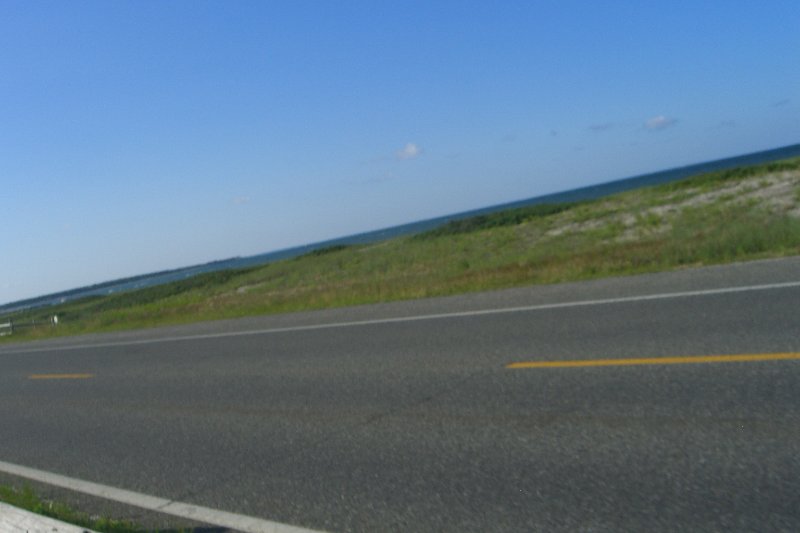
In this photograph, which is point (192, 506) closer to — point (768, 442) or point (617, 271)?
point (768, 442)

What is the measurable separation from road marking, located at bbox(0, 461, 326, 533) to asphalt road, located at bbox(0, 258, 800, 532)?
0.12 m

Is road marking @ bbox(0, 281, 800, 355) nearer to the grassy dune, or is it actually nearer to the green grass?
the grassy dune

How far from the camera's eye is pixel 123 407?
35.3 ft

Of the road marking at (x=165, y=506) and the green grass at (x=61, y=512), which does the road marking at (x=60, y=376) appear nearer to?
the road marking at (x=165, y=506)

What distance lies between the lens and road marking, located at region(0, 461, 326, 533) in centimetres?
536

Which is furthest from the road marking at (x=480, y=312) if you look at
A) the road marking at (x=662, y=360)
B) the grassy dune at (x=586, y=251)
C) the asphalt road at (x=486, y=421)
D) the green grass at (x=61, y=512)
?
the green grass at (x=61, y=512)

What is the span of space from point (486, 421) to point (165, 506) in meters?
2.98

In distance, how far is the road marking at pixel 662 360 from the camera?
7.00 metres

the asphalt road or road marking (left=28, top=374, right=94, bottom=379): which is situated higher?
road marking (left=28, top=374, right=94, bottom=379)

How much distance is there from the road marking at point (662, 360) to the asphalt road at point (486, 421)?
0.17 metres

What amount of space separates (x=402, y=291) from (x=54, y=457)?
34.8 ft

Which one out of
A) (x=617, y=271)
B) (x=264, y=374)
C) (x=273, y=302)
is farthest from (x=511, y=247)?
(x=264, y=374)

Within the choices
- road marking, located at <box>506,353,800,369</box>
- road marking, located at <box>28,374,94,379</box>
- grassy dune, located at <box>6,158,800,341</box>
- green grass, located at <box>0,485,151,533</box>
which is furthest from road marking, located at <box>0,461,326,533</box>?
grassy dune, located at <box>6,158,800,341</box>

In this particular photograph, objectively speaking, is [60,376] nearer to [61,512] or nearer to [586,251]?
[61,512]
